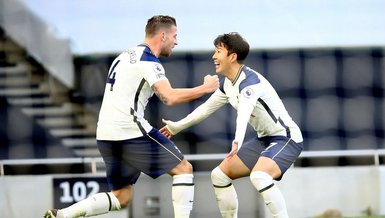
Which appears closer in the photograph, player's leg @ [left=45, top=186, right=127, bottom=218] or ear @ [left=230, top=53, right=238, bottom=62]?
player's leg @ [left=45, top=186, right=127, bottom=218]

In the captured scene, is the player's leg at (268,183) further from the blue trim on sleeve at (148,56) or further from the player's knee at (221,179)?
the blue trim on sleeve at (148,56)

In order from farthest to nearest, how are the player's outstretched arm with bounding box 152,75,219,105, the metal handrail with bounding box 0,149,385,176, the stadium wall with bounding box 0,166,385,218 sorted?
the metal handrail with bounding box 0,149,385,176
the stadium wall with bounding box 0,166,385,218
the player's outstretched arm with bounding box 152,75,219,105

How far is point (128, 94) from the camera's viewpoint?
7.04 meters

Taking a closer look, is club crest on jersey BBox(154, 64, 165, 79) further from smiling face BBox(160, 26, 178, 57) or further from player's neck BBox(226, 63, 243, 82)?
player's neck BBox(226, 63, 243, 82)

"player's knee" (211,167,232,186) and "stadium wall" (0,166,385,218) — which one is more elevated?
"player's knee" (211,167,232,186)

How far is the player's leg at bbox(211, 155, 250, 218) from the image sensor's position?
742 centimetres

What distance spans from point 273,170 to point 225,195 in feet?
1.36

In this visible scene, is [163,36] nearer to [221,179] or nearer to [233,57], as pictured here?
[233,57]

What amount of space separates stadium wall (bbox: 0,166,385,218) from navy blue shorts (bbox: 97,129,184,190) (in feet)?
7.80

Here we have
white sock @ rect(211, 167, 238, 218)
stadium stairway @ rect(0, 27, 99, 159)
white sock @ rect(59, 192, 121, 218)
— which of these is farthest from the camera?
stadium stairway @ rect(0, 27, 99, 159)

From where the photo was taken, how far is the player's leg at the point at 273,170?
23.5 feet

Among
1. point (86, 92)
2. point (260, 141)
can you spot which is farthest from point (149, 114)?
point (260, 141)

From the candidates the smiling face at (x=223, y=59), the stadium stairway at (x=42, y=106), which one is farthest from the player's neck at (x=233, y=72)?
the stadium stairway at (x=42, y=106)

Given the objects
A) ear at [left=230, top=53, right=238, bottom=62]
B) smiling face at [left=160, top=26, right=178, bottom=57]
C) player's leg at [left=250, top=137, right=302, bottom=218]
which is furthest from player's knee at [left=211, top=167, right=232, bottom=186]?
smiling face at [left=160, top=26, right=178, bottom=57]
